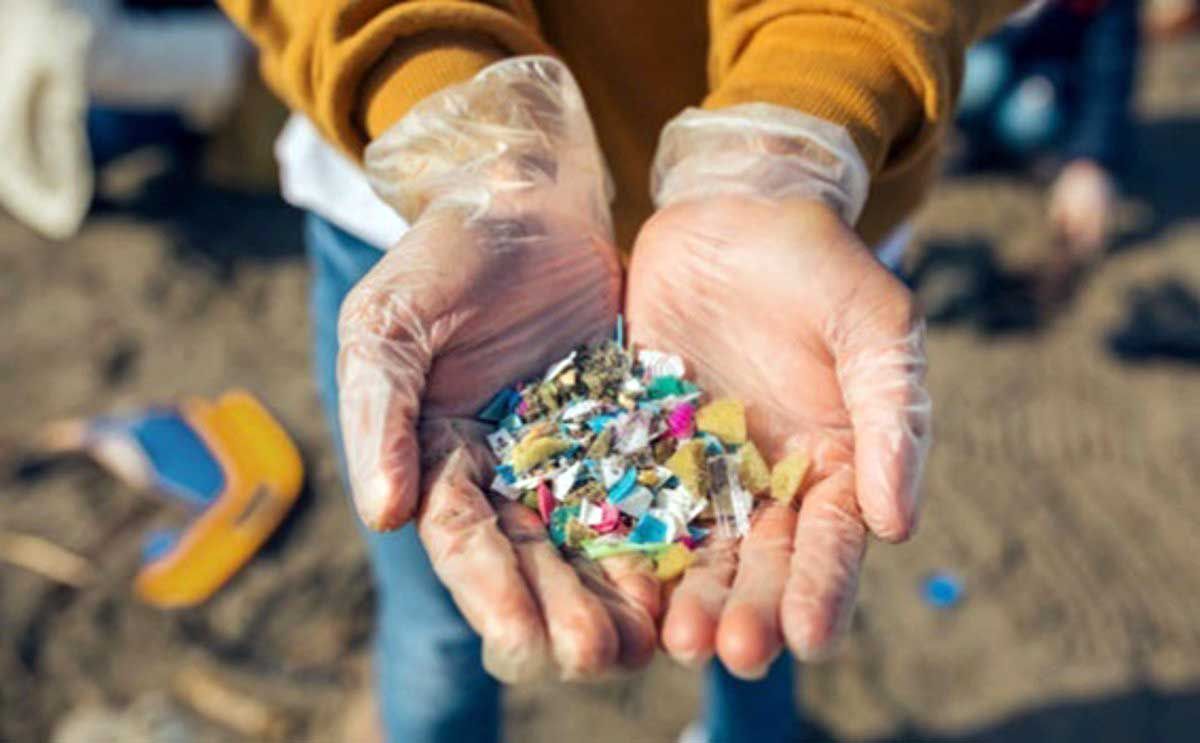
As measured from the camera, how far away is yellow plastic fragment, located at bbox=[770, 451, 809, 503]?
126cm

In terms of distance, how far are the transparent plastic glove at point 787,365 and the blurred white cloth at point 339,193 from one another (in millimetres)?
327

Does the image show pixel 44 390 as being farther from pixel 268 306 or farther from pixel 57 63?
pixel 57 63

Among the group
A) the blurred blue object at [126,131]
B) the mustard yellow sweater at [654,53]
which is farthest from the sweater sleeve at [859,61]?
the blurred blue object at [126,131]

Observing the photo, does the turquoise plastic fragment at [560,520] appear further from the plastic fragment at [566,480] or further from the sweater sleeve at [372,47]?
the sweater sleeve at [372,47]

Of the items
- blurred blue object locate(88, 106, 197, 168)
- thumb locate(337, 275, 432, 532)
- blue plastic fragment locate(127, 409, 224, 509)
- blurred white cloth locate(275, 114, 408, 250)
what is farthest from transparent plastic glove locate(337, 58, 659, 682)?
blurred blue object locate(88, 106, 197, 168)

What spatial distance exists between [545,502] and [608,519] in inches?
2.7

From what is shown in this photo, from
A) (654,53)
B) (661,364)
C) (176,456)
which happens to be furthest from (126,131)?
(661,364)

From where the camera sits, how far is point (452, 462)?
4.03ft

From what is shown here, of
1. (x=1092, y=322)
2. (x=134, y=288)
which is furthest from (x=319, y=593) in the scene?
(x=1092, y=322)

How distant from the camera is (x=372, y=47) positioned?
4.32 ft

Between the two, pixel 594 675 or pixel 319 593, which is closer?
pixel 594 675

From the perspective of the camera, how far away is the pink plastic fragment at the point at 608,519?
4.23 ft

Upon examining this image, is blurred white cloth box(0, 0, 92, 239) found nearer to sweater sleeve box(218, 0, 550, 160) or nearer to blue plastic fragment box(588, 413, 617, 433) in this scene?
sweater sleeve box(218, 0, 550, 160)

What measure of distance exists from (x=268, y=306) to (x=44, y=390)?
57cm
